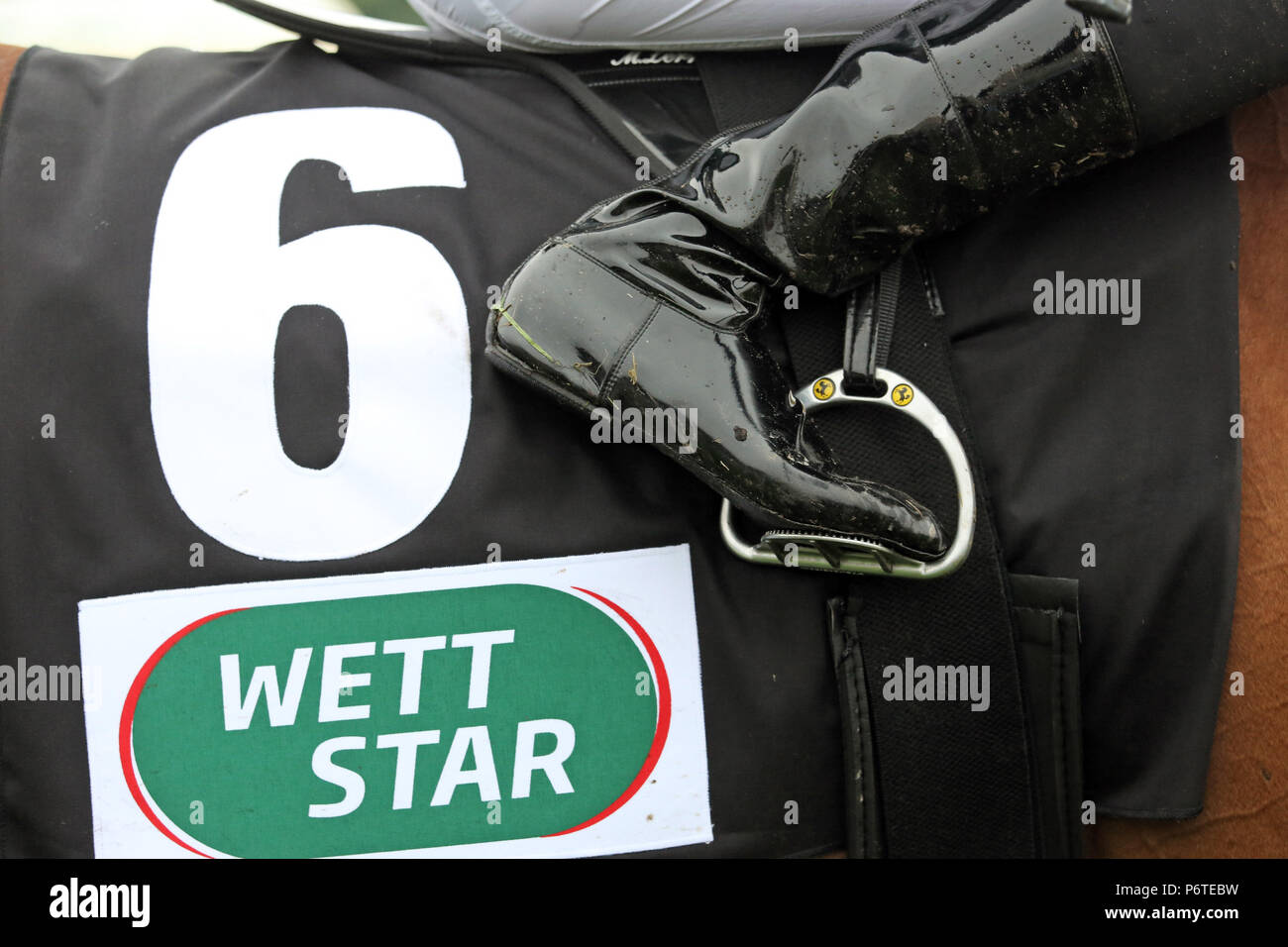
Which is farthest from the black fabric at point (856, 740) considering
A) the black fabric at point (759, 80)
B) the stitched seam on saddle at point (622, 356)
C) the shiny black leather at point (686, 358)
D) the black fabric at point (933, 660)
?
the black fabric at point (759, 80)

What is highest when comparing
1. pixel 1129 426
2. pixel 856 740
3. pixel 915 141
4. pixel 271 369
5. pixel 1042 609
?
pixel 915 141

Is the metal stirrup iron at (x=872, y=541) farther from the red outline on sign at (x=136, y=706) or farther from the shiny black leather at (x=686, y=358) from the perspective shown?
the red outline on sign at (x=136, y=706)

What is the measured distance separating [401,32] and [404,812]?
2.62ft

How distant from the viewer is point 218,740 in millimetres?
1034

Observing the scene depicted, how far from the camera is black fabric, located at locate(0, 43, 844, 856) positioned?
103 centimetres

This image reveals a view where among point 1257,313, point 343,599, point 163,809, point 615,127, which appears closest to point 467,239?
point 615,127

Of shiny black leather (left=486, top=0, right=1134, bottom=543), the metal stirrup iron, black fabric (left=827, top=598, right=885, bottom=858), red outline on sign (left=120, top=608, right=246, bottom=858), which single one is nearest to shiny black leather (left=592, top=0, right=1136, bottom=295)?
shiny black leather (left=486, top=0, right=1134, bottom=543)

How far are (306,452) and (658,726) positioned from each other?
0.42 m

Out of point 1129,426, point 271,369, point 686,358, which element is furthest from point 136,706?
point 1129,426

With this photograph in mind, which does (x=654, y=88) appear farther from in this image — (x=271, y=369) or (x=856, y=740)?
(x=856, y=740)

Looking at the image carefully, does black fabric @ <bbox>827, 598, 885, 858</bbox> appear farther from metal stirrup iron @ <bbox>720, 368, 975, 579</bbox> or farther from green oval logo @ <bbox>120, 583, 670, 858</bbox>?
green oval logo @ <bbox>120, 583, 670, 858</bbox>

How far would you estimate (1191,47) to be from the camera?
975 millimetres

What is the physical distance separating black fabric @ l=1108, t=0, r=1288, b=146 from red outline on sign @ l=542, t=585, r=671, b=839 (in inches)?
25.5

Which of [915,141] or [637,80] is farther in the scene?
[637,80]
